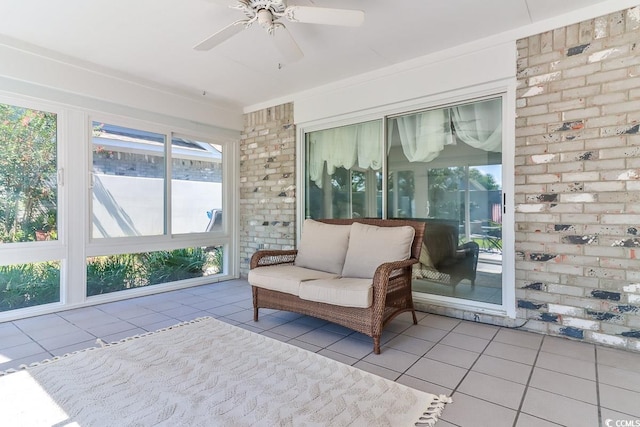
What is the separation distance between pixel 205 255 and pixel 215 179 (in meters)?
1.10

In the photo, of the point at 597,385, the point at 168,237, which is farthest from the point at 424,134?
the point at 168,237

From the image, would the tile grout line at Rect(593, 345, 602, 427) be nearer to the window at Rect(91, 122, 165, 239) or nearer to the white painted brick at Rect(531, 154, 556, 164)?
the white painted brick at Rect(531, 154, 556, 164)

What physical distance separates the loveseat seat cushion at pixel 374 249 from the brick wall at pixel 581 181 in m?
0.96

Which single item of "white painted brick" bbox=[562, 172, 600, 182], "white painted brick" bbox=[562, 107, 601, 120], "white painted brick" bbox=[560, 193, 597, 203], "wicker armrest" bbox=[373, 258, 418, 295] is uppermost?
"white painted brick" bbox=[562, 107, 601, 120]

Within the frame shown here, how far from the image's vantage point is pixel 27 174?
3.21 m

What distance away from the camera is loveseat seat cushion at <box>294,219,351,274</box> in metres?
3.08

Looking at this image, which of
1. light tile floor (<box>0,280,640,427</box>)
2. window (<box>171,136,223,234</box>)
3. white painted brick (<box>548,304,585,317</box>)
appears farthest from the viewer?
window (<box>171,136,223,234</box>)

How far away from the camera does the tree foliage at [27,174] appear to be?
3.09 meters

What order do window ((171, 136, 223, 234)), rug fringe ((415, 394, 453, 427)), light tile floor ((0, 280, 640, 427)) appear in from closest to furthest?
rug fringe ((415, 394, 453, 427)) < light tile floor ((0, 280, 640, 427)) < window ((171, 136, 223, 234))

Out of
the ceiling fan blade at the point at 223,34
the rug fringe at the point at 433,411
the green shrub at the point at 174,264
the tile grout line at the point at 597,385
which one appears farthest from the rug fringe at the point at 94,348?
the tile grout line at the point at 597,385

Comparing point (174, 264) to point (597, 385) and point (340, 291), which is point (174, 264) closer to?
point (340, 291)

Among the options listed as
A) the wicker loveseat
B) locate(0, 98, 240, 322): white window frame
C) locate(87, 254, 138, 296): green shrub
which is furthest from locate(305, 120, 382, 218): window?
locate(87, 254, 138, 296): green shrub

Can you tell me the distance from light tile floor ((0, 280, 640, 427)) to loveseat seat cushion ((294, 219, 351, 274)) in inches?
20.2

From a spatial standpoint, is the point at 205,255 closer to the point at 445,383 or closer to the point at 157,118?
the point at 157,118
